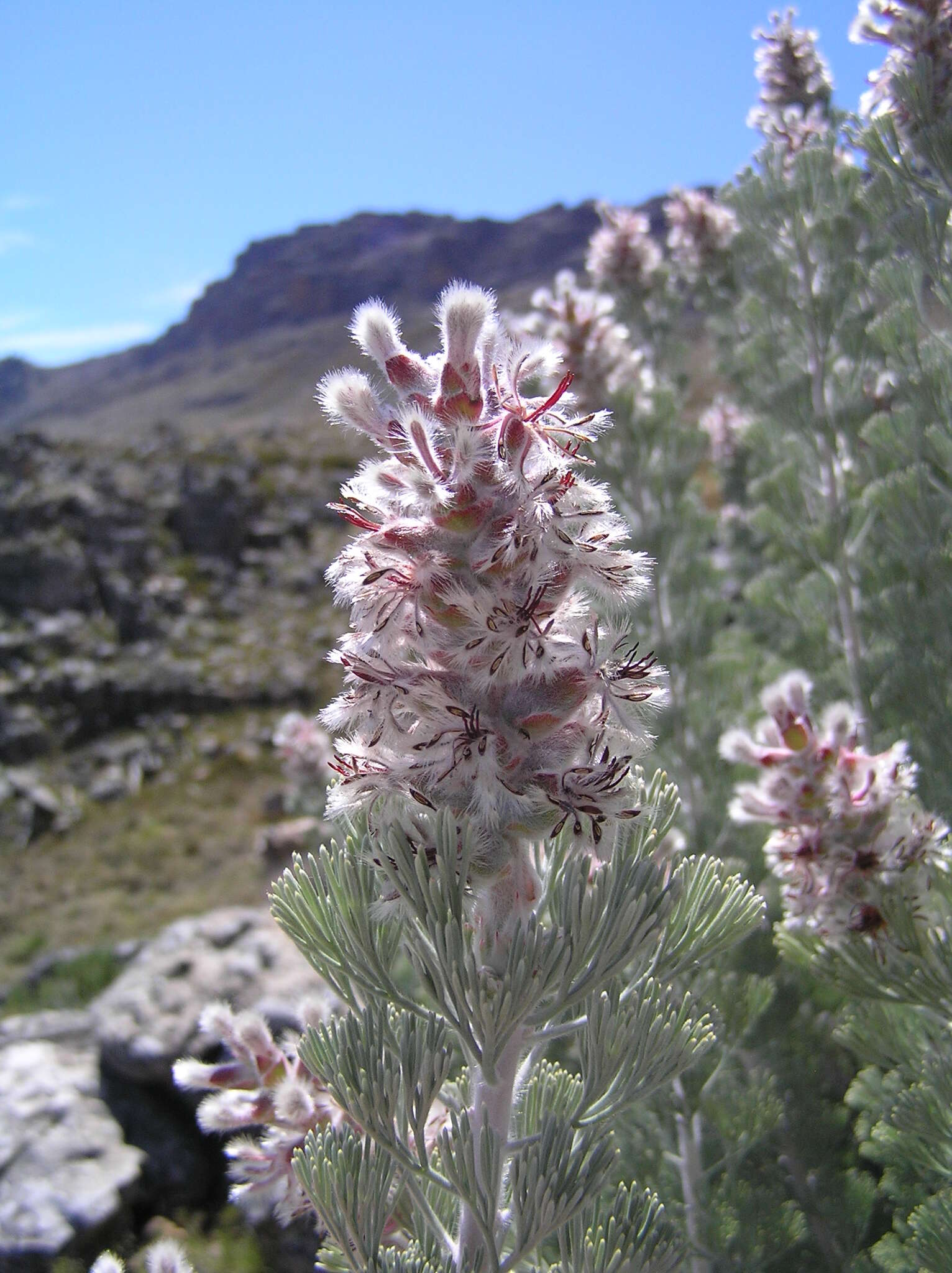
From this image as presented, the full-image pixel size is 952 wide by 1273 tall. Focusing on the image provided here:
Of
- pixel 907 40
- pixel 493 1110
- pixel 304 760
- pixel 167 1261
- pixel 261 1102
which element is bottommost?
pixel 304 760

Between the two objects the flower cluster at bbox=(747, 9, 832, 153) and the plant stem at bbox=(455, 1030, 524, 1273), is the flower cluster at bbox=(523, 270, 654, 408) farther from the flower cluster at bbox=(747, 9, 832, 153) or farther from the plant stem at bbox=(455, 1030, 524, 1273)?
the plant stem at bbox=(455, 1030, 524, 1273)

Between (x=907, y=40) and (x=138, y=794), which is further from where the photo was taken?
(x=138, y=794)

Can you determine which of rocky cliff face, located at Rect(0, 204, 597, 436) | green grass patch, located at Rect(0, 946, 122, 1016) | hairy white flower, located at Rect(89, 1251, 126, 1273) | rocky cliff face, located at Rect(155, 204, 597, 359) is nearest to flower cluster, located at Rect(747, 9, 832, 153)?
hairy white flower, located at Rect(89, 1251, 126, 1273)

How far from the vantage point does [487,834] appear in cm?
136

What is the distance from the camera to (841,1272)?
10.2ft

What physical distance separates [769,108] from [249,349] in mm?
104518

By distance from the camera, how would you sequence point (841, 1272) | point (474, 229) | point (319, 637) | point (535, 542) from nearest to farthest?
point (535, 542), point (841, 1272), point (319, 637), point (474, 229)

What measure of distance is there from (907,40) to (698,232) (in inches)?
186

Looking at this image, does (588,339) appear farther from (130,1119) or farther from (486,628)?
(130,1119)

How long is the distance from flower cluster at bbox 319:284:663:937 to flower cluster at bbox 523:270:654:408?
358 cm

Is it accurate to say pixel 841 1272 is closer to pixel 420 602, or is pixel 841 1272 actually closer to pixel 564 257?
pixel 420 602

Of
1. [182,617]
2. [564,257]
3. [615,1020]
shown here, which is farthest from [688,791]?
[564,257]

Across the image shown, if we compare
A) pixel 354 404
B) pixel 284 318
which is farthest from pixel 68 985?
pixel 284 318

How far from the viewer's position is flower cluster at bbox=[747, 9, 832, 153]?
524cm
